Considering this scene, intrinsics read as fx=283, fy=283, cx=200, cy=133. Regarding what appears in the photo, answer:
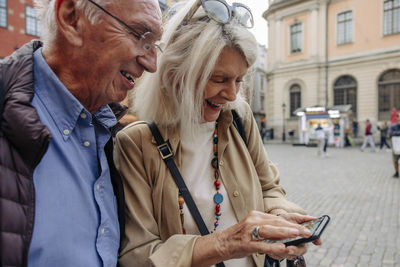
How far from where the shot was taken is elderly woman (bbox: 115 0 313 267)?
1.21 metres

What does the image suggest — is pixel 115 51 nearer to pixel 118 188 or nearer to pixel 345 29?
pixel 118 188

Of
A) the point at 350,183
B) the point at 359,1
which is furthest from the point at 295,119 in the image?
the point at 350,183

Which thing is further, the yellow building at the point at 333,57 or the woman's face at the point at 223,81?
the yellow building at the point at 333,57

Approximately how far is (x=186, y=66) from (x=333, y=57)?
81.6ft

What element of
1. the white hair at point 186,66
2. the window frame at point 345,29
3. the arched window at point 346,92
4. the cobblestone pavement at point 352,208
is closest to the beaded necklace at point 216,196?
the white hair at point 186,66

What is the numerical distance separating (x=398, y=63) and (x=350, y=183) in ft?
Answer: 56.6

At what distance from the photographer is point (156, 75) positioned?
5.06 ft

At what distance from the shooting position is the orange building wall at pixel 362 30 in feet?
69.0

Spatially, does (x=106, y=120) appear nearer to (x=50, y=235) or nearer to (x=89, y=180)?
(x=89, y=180)

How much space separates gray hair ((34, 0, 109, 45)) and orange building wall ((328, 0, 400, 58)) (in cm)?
2481

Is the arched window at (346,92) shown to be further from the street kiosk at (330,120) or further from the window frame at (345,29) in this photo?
the street kiosk at (330,120)

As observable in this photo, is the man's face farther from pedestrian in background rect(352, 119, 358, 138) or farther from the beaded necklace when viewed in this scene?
pedestrian in background rect(352, 119, 358, 138)

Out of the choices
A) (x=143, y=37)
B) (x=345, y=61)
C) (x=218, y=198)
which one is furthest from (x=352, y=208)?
(x=345, y=61)

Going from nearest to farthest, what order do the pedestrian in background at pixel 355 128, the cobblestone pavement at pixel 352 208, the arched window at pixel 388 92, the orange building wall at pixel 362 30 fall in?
the cobblestone pavement at pixel 352 208 → the arched window at pixel 388 92 → the pedestrian in background at pixel 355 128 → the orange building wall at pixel 362 30
